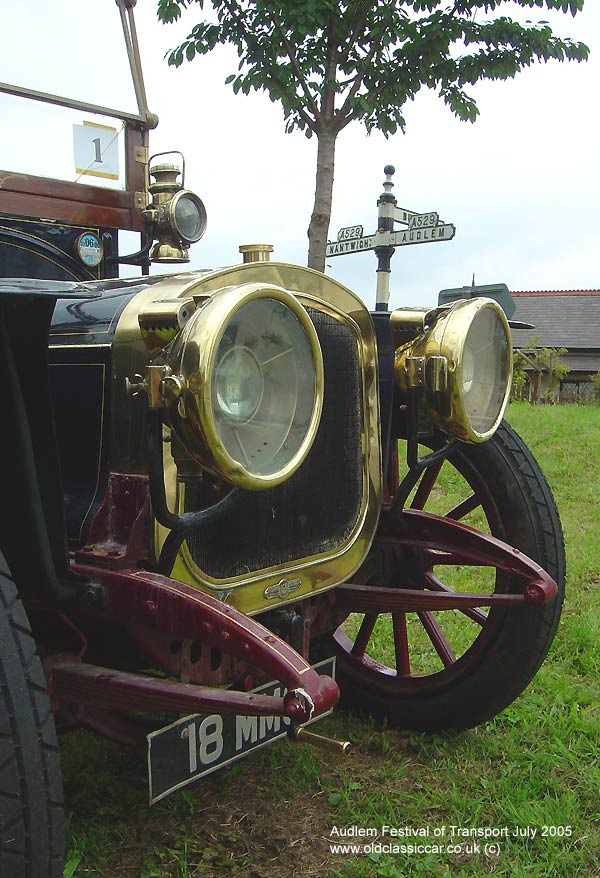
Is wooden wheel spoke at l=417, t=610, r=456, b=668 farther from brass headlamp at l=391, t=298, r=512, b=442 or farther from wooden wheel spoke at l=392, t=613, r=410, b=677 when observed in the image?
brass headlamp at l=391, t=298, r=512, b=442

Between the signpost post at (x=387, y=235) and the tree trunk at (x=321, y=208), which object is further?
the tree trunk at (x=321, y=208)

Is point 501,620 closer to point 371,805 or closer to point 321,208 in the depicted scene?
point 371,805

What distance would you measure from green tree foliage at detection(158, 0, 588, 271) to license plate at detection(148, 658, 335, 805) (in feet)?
15.4

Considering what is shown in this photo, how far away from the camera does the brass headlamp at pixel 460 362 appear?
187cm

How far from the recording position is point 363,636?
2598 millimetres

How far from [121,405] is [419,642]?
1.87 m

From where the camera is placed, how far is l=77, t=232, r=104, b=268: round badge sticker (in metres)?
2.56

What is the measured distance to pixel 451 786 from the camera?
2180mm

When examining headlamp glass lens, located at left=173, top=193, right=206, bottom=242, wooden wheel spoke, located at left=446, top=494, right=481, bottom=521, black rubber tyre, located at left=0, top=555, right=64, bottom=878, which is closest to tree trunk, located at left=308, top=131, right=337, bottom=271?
headlamp glass lens, located at left=173, top=193, right=206, bottom=242

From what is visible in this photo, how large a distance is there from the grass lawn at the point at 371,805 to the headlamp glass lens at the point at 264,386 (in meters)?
1.00

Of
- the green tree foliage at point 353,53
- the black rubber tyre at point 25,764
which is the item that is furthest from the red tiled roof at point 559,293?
the black rubber tyre at point 25,764

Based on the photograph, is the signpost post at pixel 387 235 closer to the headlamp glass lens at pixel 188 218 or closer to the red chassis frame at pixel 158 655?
the headlamp glass lens at pixel 188 218

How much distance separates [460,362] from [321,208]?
4521mm

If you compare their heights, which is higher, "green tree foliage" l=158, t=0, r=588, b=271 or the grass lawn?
"green tree foliage" l=158, t=0, r=588, b=271
